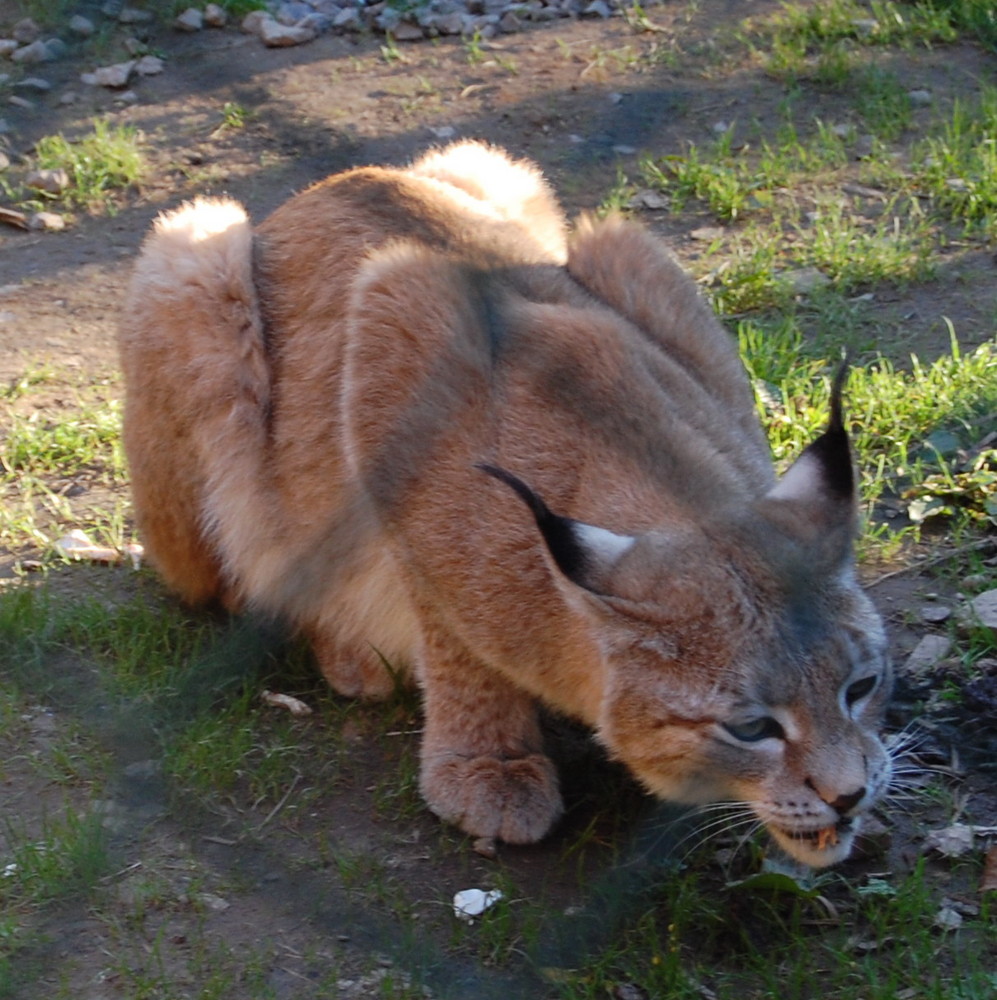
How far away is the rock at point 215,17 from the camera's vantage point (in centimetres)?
246

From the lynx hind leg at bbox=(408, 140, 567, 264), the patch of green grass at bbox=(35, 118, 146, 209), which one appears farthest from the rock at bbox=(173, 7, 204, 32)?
the patch of green grass at bbox=(35, 118, 146, 209)

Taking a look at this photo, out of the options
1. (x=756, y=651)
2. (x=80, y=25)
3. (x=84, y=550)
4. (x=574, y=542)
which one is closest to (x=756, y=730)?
(x=756, y=651)

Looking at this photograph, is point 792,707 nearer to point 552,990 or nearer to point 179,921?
point 552,990

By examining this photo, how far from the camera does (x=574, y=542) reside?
222 centimetres

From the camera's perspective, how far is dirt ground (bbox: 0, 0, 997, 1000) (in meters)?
2.44

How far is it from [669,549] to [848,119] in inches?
134

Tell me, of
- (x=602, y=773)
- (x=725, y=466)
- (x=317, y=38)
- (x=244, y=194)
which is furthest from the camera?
(x=244, y=194)

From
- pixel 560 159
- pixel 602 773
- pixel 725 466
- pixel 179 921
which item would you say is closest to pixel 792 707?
pixel 725 466

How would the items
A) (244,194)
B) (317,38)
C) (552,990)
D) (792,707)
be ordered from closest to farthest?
(792,707)
(552,990)
(317,38)
(244,194)

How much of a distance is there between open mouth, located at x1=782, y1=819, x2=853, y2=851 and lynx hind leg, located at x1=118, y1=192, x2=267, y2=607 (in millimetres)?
1486

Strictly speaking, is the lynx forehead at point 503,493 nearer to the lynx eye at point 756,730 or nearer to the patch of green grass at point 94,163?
the lynx eye at point 756,730

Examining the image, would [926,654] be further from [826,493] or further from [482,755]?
[482,755]

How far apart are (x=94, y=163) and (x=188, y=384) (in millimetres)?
2014

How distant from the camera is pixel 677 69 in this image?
16.8ft
